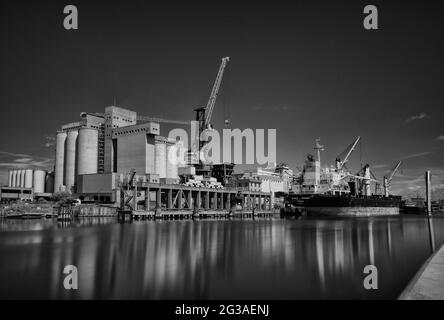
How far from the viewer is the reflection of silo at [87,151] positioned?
463 ft

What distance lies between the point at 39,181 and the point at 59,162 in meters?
17.4

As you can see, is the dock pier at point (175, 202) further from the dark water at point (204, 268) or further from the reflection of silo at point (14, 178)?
the reflection of silo at point (14, 178)

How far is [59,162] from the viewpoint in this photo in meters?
150

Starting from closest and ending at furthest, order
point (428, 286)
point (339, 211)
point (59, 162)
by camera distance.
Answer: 1. point (428, 286)
2. point (339, 211)
3. point (59, 162)

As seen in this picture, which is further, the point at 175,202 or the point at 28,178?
the point at 28,178

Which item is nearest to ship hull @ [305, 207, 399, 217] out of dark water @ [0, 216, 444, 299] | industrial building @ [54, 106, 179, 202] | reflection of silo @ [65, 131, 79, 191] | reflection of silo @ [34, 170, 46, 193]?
industrial building @ [54, 106, 179, 202]

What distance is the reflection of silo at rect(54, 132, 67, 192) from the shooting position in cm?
14825

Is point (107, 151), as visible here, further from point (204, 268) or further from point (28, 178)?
point (204, 268)

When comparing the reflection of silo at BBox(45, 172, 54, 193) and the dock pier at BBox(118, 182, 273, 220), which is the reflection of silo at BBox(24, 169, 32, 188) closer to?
the reflection of silo at BBox(45, 172, 54, 193)

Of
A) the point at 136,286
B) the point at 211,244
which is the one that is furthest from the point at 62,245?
the point at 136,286

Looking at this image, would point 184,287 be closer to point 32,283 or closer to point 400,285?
point 32,283

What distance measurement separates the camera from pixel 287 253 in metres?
37.1

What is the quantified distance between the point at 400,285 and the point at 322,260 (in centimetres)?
991

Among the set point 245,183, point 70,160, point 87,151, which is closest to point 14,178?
Result: point 70,160
